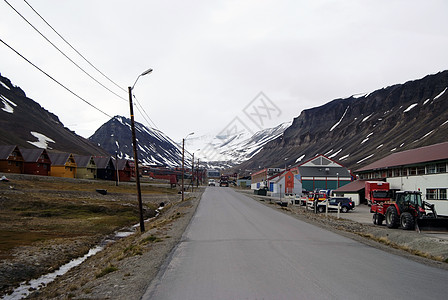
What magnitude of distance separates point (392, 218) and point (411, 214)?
114 centimetres

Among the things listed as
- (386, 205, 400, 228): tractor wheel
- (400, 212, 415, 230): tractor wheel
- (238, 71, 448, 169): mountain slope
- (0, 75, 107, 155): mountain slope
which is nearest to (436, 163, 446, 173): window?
(386, 205, 400, 228): tractor wheel

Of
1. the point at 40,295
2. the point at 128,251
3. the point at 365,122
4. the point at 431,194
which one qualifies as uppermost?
the point at 365,122

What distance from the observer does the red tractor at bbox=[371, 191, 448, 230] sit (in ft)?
71.7

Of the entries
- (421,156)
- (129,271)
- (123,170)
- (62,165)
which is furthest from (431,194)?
(123,170)

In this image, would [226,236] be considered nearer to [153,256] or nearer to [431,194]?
[153,256]

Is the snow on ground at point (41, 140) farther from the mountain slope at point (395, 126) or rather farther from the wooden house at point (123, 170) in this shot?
the mountain slope at point (395, 126)

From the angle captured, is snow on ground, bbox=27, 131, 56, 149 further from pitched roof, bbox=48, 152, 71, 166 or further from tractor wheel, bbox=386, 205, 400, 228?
Answer: tractor wheel, bbox=386, 205, 400, 228

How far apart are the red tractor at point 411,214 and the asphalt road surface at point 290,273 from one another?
9163 mm

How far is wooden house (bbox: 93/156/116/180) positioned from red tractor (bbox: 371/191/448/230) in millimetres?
86644

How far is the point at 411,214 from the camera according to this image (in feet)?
76.1

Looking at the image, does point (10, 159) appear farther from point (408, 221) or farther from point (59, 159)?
point (408, 221)

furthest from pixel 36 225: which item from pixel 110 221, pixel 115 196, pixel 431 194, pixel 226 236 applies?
pixel 431 194

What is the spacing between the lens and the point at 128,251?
1542cm

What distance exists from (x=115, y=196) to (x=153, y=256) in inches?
1870
